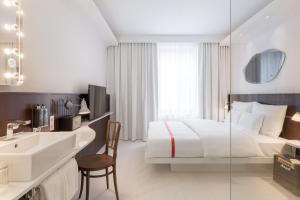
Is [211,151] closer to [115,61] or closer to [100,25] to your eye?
[100,25]

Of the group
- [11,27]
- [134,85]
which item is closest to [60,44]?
[11,27]

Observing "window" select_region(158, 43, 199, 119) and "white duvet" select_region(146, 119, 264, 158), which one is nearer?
"white duvet" select_region(146, 119, 264, 158)

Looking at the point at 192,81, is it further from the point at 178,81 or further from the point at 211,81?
the point at 211,81

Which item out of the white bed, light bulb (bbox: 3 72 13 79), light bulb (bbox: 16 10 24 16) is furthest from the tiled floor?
light bulb (bbox: 16 10 24 16)

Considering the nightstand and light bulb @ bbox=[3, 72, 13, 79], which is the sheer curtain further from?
light bulb @ bbox=[3, 72, 13, 79]

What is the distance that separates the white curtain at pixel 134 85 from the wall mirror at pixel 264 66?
243 centimetres

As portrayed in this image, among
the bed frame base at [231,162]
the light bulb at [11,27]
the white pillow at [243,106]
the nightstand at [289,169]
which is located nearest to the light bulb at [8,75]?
the light bulb at [11,27]

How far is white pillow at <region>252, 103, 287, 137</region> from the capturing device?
273 centimetres

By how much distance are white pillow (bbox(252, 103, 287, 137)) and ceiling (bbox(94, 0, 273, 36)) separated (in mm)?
1859

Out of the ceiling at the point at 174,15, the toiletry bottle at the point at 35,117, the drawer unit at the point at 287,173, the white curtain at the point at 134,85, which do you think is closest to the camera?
the toiletry bottle at the point at 35,117

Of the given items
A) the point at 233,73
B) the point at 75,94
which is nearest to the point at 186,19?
the point at 233,73

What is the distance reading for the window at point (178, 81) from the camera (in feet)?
17.2

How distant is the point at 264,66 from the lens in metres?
3.10

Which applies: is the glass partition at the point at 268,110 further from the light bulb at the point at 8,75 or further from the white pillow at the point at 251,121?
the light bulb at the point at 8,75
